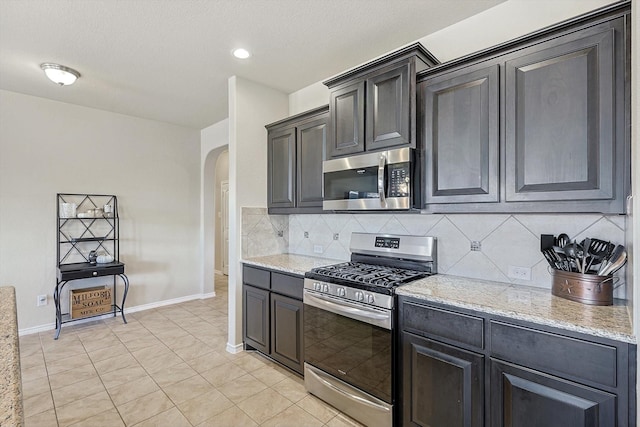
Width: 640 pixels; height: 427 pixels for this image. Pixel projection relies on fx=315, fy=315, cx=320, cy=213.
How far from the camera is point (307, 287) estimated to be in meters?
2.36

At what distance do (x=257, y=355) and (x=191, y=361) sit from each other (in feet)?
1.98

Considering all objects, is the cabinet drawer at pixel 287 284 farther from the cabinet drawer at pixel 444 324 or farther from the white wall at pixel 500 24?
the white wall at pixel 500 24

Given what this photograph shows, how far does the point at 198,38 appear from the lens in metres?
2.43

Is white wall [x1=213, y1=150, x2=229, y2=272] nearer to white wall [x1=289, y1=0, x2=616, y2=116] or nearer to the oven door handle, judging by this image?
the oven door handle

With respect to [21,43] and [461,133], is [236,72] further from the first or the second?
[461,133]

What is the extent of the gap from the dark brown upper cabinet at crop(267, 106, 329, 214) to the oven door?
0.97 m

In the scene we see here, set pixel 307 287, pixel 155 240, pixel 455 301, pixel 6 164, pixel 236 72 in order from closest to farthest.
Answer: pixel 455 301 < pixel 307 287 < pixel 236 72 < pixel 6 164 < pixel 155 240

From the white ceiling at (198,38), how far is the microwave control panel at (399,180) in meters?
1.06

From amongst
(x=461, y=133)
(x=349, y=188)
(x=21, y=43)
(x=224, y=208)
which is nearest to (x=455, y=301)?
(x=461, y=133)

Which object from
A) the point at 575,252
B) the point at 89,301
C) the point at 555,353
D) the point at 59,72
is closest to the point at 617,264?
the point at 575,252

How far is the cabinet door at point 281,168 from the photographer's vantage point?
3119 millimetres

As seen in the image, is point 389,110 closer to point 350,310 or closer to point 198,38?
point 350,310

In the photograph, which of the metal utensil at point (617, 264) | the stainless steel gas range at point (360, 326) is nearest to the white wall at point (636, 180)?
the metal utensil at point (617, 264)

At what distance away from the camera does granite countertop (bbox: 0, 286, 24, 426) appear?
0.64 meters
